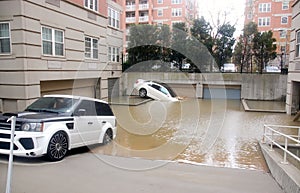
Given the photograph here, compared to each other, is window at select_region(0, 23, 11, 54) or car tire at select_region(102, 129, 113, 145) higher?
window at select_region(0, 23, 11, 54)

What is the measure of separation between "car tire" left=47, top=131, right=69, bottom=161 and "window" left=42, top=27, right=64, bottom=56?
22.4 ft

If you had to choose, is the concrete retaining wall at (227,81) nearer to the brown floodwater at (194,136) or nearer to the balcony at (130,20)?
the brown floodwater at (194,136)

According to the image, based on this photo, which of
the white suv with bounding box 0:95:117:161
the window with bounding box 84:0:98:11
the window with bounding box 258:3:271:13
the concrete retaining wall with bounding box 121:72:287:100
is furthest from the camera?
the window with bounding box 258:3:271:13

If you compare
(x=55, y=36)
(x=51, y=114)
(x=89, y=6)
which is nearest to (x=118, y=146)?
(x=51, y=114)

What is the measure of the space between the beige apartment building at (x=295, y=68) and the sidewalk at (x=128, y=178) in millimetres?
10041

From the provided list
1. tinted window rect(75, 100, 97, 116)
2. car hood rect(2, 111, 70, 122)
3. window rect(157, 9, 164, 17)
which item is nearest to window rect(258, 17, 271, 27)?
window rect(157, 9, 164, 17)

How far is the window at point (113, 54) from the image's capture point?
20.5m

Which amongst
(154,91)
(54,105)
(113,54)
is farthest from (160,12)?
(54,105)

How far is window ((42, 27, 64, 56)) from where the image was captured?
39.1 ft

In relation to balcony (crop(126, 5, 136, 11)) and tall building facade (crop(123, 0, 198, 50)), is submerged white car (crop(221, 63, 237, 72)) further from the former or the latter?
balcony (crop(126, 5, 136, 11))

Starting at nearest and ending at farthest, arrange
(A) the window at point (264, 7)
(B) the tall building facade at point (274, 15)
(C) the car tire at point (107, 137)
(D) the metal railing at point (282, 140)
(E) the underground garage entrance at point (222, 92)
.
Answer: (D) the metal railing at point (282, 140) → (C) the car tire at point (107, 137) → (E) the underground garage entrance at point (222, 92) → (B) the tall building facade at point (274, 15) → (A) the window at point (264, 7)

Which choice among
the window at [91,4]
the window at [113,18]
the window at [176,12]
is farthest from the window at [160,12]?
the window at [91,4]

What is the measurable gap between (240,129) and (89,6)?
38.4 feet

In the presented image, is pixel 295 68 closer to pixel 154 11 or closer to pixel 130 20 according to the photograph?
pixel 154 11
